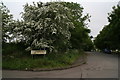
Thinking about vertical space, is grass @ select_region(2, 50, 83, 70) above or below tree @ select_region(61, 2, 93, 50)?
below

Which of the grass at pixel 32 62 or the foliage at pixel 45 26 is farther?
the foliage at pixel 45 26

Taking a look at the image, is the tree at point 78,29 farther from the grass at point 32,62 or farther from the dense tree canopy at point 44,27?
the grass at point 32,62


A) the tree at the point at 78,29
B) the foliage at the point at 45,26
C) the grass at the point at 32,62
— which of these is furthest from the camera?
the tree at the point at 78,29

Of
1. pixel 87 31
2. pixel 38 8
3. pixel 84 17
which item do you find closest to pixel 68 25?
pixel 38 8

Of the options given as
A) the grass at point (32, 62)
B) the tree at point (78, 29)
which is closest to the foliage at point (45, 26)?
the grass at point (32, 62)

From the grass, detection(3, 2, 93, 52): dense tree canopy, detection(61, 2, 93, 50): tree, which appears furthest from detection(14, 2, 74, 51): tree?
detection(61, 2, 93, 50): tree

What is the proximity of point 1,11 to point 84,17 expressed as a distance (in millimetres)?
26703

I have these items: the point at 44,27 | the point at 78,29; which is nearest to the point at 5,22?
the point at 44,27

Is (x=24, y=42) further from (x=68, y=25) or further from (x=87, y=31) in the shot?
(x=87, y=31)

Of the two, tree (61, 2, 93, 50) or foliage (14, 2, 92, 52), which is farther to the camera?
tree (61, 2, 93, 50)

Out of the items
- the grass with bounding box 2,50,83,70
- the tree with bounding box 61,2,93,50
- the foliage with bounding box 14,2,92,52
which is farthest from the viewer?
the tree with bounding box 61,2,93,50

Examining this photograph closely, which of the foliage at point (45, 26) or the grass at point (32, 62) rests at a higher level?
the foliage at point (45, 26)

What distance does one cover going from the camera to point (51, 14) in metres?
24.5

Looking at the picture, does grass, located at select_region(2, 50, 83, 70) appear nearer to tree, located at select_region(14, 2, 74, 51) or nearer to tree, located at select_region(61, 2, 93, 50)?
tree, located at select_region(14, 2, 74, 51)
